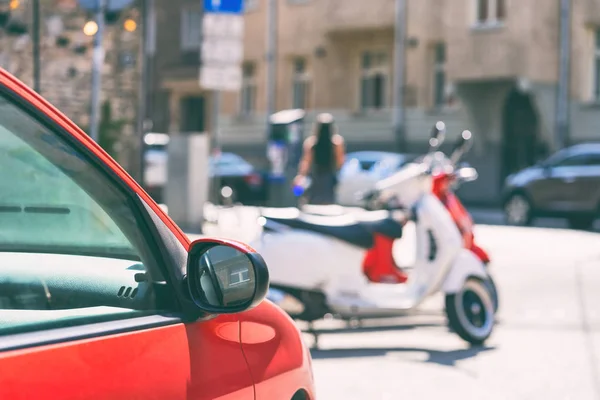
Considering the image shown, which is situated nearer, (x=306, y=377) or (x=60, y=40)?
(x=306, y=377)

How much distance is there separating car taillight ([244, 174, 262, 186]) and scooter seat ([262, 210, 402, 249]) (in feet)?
71.7

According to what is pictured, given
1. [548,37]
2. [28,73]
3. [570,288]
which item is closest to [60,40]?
[28,73]

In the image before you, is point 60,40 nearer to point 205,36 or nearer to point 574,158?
point 205,36

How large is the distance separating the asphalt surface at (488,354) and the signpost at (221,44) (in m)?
5.43

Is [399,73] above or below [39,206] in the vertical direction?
above

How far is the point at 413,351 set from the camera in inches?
317

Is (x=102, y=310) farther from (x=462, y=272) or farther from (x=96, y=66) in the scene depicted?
(x=96, y=66)

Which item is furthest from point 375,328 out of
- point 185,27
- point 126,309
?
point 185,27

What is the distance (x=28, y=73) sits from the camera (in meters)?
14.3

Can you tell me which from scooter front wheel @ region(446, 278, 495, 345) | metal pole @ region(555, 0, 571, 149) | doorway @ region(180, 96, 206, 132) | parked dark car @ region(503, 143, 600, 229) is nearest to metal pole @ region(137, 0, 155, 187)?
scooter front wheel @ region(446, 278, 495, 345)

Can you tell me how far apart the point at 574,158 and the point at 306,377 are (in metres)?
21.1

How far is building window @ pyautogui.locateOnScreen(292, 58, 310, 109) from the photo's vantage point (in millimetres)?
39031

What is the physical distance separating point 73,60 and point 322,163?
15.1ft

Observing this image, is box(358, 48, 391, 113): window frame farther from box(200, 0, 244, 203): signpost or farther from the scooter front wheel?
the scooter front wheel
